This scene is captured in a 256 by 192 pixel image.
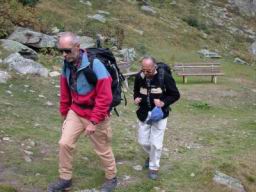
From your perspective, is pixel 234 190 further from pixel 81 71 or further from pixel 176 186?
pixel 81 71

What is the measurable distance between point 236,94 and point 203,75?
8.80 ft

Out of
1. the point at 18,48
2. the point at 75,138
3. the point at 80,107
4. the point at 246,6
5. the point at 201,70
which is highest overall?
the point at 80,107

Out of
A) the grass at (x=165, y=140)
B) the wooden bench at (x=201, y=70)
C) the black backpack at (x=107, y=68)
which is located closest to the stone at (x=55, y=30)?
the grass at (x=165, y=140)

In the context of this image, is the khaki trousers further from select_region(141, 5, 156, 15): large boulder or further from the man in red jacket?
select_region(141, 5, 156, 15): large boulder

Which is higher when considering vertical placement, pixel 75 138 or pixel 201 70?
pixel 75 138

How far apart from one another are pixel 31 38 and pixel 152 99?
10.7 m

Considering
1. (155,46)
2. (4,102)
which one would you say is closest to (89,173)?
(4,102)

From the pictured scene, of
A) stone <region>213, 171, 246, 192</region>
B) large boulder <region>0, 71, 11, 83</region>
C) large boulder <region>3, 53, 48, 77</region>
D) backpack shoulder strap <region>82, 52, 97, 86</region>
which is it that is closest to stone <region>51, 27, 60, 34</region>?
large boulder <region>3, 53, 48, 77</region>

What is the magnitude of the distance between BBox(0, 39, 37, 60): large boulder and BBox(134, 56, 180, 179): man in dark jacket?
873 cm

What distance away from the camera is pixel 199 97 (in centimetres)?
1587

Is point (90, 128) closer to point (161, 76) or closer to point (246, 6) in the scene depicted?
point (161, 76)

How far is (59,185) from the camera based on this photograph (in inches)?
262

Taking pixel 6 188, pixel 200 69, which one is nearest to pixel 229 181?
pixel 6 188

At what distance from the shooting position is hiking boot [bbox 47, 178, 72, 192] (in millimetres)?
6594
